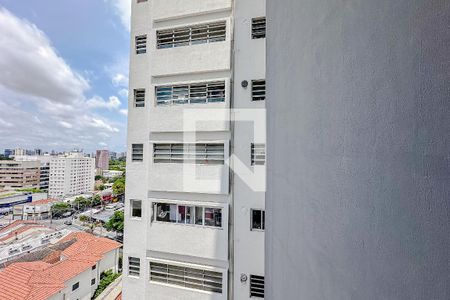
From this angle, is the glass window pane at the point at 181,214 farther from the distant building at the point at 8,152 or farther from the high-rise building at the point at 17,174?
the distant building at the point at 8,152

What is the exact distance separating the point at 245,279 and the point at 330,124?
4.31 meters

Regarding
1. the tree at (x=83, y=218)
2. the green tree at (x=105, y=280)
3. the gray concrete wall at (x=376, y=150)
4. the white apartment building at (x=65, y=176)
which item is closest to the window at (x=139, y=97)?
the gray concrete wall at (x=376, y=150)

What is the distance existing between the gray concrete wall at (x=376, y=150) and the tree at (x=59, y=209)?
152 feet

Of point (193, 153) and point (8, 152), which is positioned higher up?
point (8, 152)

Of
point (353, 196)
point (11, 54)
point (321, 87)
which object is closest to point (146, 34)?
point (321, 87)

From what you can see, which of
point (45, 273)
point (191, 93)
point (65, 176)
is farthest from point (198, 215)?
point (65, 176)

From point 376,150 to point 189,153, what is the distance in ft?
14.6

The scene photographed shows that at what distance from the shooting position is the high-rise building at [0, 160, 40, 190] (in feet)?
180

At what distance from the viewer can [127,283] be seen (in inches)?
204

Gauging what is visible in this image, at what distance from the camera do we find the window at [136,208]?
5277 mm

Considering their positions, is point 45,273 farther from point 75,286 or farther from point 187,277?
point 187,277

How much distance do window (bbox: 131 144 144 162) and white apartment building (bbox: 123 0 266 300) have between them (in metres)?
0.02

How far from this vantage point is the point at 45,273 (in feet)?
41.3

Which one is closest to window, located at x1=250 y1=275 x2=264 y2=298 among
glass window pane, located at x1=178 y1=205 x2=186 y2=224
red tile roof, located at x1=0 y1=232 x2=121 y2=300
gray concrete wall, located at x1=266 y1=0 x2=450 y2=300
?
glass window pane, located at x1=178 y1=205 x2=186 y2=224
